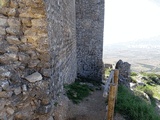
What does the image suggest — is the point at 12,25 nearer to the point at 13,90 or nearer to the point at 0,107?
the point at 13,90

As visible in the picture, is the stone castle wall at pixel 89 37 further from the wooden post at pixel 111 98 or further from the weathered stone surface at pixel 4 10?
the weathered stone surface at pixel 4 10

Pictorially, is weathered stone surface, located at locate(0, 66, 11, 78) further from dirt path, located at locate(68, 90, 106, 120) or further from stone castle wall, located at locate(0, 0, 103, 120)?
dirt path, located at locate(68, 90, 106, 120)

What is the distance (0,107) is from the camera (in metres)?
3.31

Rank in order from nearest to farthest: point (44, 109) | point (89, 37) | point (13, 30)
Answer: point (13, 30) → point (44, 109) → point (89, 37)

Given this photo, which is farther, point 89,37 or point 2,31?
point 89,37

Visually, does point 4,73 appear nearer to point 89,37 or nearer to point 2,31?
point 2,31

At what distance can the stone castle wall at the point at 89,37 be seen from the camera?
13.0 m

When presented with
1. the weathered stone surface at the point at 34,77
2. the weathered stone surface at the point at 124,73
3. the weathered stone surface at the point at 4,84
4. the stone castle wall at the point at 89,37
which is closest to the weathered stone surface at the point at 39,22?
the weathered stone surface at the point at 34,77

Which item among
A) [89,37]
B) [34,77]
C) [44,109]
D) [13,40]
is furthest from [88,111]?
[89,37]

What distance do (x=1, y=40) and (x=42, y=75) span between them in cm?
100

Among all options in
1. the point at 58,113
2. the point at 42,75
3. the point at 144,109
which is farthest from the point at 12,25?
the point at 144,109

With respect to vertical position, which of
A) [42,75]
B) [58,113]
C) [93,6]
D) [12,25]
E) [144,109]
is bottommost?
[144,109]

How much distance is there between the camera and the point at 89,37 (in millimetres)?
13273

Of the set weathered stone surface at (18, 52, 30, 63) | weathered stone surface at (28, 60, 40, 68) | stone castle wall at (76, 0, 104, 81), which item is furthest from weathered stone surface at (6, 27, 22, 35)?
stone castle wall at (76, 0, 104, 81)
